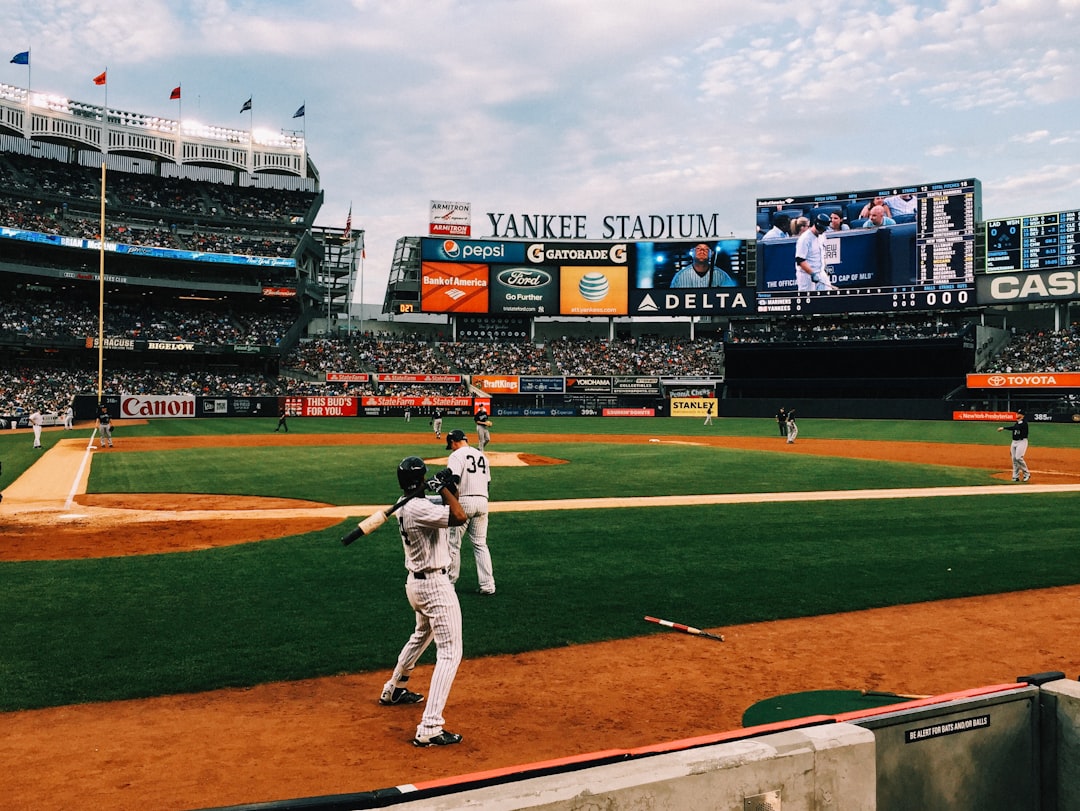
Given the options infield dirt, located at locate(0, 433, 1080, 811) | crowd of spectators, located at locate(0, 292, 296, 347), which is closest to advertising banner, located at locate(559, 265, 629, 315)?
crowd of spectators, located at locate(0, 292, 296, 347)

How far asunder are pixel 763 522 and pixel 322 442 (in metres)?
26.5

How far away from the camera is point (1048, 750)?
144 inches

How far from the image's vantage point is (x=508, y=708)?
644 centimetres

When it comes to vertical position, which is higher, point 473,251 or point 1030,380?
point 473,251

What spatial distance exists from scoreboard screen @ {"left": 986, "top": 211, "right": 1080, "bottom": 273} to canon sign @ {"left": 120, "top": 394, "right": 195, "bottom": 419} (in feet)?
199

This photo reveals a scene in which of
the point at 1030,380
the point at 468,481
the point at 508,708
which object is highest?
the point at 1030,380

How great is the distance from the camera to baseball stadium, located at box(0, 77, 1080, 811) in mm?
3594

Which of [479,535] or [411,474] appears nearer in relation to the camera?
[411,474]

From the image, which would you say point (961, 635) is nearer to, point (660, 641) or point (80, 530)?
point (660, 641)

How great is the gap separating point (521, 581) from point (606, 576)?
47.2 inches

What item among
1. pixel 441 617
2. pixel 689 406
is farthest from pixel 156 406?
pixel 441 617

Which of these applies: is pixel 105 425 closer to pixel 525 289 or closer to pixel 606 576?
pixel 606 576

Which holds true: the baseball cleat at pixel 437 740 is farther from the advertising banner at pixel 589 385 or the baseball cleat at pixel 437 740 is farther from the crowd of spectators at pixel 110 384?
the advertising banner at pixel 589 385

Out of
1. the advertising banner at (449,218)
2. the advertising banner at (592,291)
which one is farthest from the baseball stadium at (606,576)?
the advertising banner at (449,218)
